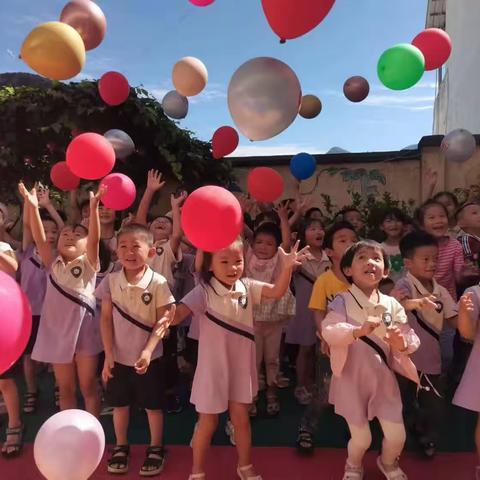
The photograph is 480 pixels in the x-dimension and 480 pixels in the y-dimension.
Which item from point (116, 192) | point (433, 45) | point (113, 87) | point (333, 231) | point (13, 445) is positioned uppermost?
point (433, 45)

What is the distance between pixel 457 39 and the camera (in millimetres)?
11359

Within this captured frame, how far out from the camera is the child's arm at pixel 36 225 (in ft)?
8.92

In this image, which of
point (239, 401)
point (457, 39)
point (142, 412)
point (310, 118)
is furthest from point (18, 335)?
point (457, 39)

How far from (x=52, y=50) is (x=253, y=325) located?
2013mm

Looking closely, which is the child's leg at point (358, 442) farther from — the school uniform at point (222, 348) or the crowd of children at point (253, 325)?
the school uniform at point (222, 348)

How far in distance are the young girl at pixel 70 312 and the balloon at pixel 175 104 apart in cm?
219

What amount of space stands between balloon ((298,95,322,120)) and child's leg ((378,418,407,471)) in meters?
3.31

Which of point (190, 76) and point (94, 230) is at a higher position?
point (190, 76)

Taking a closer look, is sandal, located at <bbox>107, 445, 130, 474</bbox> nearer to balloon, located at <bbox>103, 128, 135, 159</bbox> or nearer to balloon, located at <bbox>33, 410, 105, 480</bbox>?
balloon, located at <bbox>33, 410, 105, 480</bbox>

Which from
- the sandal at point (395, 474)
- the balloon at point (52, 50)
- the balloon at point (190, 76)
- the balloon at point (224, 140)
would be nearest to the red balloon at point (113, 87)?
the balloon at point (190, 76)

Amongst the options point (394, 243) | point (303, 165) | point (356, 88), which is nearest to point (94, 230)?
point (394, 243)

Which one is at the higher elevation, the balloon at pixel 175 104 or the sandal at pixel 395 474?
the balloon at pixel 175 104

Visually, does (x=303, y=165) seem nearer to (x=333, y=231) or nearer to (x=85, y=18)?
(x=333, y=231)

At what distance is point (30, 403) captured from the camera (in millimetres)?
3387
